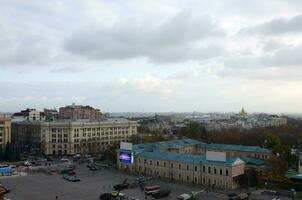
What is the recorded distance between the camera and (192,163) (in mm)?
38719

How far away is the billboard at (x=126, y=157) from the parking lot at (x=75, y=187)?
183 cm

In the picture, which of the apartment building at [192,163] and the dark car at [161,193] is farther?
the apartment building at [192,163]

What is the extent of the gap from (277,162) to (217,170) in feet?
20.1

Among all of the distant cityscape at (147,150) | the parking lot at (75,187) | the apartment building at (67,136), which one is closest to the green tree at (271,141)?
the distant cityscape at (147,150)

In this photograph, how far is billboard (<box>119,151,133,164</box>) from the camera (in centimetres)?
4575

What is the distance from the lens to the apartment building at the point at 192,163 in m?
36.2

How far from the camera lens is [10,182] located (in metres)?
39.3

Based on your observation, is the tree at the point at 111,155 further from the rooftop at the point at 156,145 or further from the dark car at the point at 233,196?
the dark car at the point at 233,196

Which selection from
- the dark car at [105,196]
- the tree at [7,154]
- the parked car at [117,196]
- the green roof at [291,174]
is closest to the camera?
the parked car at [117,196]

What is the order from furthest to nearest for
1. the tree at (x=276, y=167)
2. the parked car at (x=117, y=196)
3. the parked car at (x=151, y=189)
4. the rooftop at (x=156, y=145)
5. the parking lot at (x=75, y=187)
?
the rooftop at (x=156, y=145) < the tree at (x=276, y=167) < the parked car at (x=151, y=189) < the parking lot at (x=75, y=187) < the parked car at (x=117, y=196)

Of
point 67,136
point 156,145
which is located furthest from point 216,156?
point 67,136

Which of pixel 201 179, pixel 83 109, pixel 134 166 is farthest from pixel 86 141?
pixel 83 109

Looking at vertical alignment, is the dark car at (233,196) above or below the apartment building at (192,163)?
below

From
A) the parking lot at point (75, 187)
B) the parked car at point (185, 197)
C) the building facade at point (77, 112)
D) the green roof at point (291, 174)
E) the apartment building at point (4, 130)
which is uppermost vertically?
the building facade at point (77, 112)
